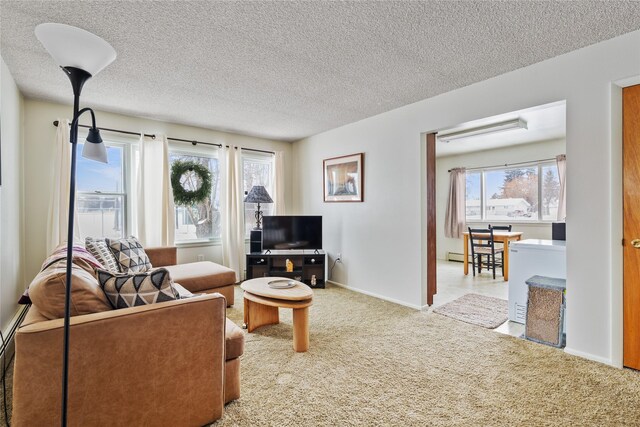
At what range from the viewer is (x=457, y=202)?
6.39 m

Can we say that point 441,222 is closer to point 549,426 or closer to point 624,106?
point 624,106

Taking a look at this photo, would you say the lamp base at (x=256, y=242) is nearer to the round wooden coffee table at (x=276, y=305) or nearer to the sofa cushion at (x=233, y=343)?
the round wooden coffee table at (x=276, y=305)

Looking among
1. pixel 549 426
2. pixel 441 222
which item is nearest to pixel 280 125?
pixel 549 426

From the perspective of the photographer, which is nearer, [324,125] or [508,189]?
[324,125]

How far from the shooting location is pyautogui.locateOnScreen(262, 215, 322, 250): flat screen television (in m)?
4.34

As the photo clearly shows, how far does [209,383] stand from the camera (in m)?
1.55

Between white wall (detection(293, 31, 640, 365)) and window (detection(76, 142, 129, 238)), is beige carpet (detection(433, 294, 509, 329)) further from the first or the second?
window (detection(76, 142, 129, 238))

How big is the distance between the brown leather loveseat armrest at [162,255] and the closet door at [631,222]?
4.24 meters

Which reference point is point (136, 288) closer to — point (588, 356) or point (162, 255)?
point (162, 255)

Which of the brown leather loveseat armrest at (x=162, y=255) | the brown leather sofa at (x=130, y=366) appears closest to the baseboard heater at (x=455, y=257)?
the brown leather loveseat armrest at (x=162, y=255)

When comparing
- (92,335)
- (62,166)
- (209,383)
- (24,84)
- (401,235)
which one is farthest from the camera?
(401,235)

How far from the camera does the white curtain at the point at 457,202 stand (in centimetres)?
636

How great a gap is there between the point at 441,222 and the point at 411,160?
3839 mm

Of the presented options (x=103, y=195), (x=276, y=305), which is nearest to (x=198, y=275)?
(x=276, y=305)
